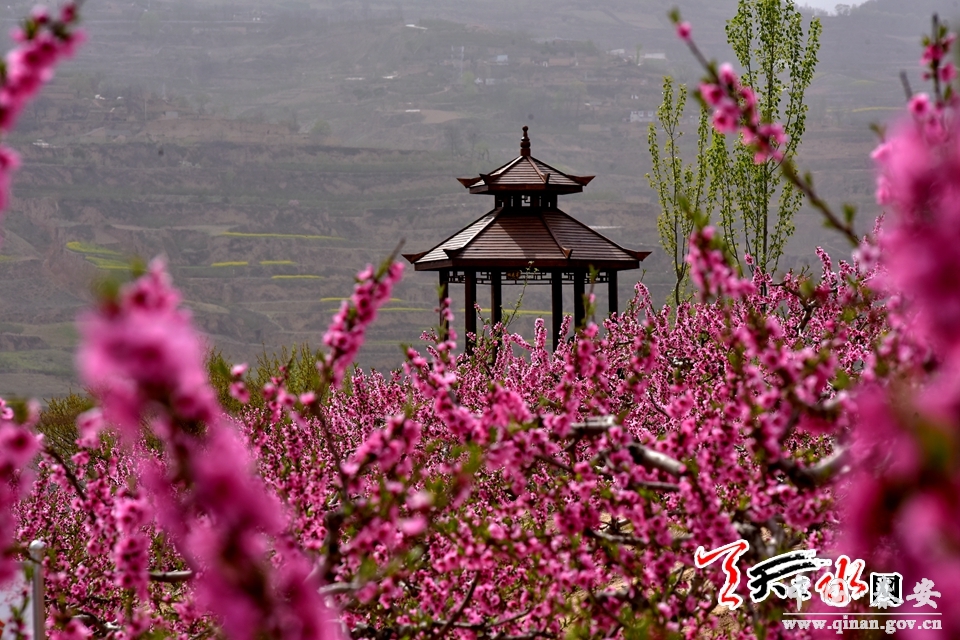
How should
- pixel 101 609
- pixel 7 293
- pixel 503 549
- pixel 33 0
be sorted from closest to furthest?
pixel 503 549, pixel 101 609, pixel 7 293, pixel 33 0

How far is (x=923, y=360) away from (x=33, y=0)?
160 m

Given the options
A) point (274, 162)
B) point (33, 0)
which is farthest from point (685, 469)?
point (33, 0)

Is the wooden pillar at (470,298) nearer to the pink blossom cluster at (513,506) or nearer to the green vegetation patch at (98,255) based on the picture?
the pink blossom cluster at (513,506)

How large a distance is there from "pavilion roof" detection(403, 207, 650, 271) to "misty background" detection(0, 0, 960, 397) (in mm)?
56702

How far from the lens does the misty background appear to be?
85.0 meters

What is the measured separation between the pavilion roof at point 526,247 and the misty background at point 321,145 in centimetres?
5670

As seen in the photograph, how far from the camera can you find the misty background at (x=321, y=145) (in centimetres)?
8500

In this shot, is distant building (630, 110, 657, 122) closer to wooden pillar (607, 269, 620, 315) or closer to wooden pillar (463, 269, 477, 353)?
wooden pillar (607, 269, 620, 315)

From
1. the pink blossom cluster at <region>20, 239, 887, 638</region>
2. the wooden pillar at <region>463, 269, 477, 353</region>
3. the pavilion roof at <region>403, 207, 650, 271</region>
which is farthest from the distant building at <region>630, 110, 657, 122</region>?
the pink blossom cluster at <region>20, 239, 887, 638</region>

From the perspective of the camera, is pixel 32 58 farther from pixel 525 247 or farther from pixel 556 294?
pixel 556 294

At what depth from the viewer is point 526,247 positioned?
667 inches

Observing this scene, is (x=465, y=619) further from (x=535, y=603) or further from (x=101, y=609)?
(x=101, y=609)

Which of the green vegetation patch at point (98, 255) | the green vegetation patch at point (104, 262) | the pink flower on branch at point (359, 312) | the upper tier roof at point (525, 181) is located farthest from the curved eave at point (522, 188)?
the green vegetation patch at point (104, 262)

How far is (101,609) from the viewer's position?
706 centimetres
